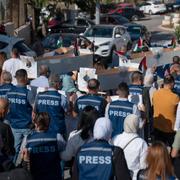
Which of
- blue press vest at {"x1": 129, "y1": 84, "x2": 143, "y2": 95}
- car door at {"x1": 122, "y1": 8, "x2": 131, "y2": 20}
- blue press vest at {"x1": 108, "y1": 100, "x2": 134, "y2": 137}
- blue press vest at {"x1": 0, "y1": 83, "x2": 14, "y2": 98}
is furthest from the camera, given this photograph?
car door at {"x1": 122, "y1": 8, "x2": 131, "y2": 20}

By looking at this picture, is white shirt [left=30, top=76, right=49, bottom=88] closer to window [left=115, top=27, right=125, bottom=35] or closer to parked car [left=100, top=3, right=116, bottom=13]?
window [left=115, top=27, right=125, bottom=35]

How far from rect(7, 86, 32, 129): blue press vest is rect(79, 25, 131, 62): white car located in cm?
1458

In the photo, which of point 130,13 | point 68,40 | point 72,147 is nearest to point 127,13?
point 130,13

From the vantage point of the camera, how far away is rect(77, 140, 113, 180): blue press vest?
659 centimetres

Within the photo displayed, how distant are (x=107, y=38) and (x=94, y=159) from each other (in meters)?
20.3

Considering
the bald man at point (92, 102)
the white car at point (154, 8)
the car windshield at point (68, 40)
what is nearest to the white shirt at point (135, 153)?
the bald man at point (92, 102)

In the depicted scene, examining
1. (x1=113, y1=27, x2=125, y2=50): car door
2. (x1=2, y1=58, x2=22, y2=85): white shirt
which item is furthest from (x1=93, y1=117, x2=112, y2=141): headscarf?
(x1=113, y1=27, x2=125, y2=50): car door

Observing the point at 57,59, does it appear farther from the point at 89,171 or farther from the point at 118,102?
the point at 89,171

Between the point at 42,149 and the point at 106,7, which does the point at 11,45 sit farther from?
the point at 106,7

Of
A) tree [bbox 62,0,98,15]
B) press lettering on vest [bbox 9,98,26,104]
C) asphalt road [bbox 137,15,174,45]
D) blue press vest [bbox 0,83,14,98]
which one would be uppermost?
tree [bbox 62,0,98,15]

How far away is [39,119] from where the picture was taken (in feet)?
25.0

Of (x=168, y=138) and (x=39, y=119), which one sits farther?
(x=168, y=138)

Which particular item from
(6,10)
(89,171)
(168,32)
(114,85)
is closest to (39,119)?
(89,171)

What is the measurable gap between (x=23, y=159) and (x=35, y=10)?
100.0 ft
